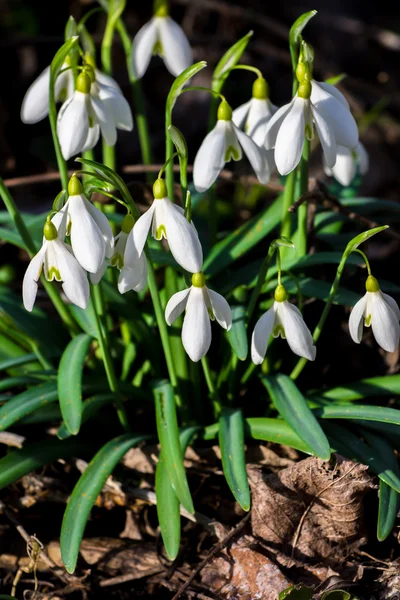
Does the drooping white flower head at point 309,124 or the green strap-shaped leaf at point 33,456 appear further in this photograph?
the green strap-shaped leaf at point 33,456

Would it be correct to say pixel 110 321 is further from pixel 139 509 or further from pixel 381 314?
pixel 381 314

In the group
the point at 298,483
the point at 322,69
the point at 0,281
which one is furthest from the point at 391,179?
the point at 298,483

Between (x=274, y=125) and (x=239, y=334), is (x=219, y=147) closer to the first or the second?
(x=274, y=125)

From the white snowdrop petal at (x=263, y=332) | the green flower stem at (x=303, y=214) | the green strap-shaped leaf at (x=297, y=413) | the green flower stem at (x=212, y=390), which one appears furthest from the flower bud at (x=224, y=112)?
the green strap-shaped leaf at (x=297, y=413)

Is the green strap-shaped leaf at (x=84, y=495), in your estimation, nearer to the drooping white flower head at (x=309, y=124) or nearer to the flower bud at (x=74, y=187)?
the flower bud at (x=74, y=187)

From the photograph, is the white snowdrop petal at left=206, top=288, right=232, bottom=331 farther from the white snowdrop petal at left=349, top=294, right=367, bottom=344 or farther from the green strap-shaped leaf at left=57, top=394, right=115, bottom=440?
the green strap-shaped leaf at left=57, top=394, right=115, bottom=440

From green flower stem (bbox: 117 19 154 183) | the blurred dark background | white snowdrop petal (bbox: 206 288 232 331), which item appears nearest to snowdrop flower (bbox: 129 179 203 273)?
white snowdrop petal (bbox: 206 288 232 331)

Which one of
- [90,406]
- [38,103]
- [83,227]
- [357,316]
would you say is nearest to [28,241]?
[38,103]
